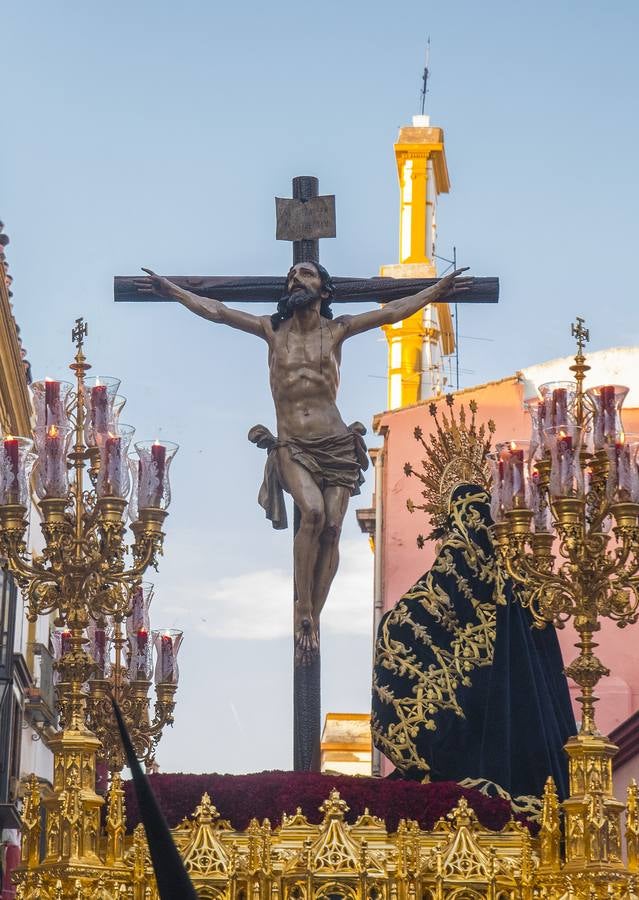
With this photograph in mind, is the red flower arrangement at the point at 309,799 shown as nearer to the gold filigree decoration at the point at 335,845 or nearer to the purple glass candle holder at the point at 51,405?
the gold filigree decoration at the point at 335,845

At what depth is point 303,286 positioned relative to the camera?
11.6m

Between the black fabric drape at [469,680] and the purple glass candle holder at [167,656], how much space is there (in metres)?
3.08

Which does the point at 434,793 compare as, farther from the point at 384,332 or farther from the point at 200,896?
the point at 384,332

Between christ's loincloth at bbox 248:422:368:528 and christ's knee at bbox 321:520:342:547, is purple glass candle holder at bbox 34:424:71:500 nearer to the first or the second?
christ's loincloth at bbox 248:422:368:528

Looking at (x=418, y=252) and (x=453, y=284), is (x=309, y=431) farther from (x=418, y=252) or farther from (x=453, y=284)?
(x=418, y=252)

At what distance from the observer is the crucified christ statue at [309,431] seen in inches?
442

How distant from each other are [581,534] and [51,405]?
261 centimetres

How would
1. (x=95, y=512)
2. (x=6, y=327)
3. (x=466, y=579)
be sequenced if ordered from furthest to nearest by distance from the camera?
(x=6, y=327), (x=466, y=579), (x=95, y=512)

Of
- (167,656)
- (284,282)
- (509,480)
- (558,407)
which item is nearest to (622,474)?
(558,407)

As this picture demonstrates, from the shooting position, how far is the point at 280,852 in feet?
29.9

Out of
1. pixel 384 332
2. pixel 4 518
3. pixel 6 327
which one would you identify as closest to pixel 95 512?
pixel 4 518

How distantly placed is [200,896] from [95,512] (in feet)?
6.30

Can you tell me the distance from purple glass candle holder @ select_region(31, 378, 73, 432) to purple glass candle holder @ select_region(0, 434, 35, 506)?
0.50ft

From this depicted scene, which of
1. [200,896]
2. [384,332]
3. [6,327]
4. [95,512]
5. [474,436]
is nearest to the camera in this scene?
[200,896]
